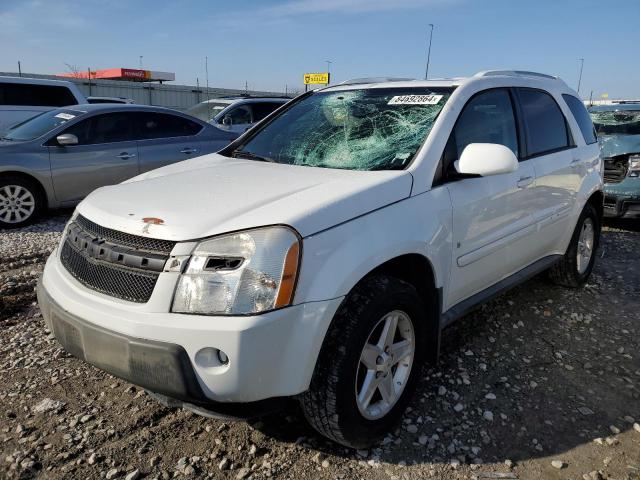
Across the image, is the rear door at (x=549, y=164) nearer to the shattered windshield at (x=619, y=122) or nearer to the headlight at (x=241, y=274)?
the headlight at (x=241, y=274)

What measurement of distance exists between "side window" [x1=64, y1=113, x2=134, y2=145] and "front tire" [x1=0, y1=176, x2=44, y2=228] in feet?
2.83

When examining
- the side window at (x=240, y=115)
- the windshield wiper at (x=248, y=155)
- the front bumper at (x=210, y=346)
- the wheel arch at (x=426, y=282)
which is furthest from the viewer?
the side window at (x=240, y=115)

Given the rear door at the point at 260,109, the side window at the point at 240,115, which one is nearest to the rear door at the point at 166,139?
the side window at the point at 240,115

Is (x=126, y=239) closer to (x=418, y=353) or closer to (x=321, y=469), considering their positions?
(x=321, y=469)

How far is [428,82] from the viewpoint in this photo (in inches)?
131

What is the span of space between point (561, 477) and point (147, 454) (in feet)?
6.17

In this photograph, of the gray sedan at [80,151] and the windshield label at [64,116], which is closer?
the gray sedan at [80,151]

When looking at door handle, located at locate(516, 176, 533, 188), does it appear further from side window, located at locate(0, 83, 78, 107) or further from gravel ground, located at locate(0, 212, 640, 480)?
side window, located at locate(0, 83, 78, 107)

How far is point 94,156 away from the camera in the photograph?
6.94 metres

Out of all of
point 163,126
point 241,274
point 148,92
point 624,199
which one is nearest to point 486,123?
point 241,274

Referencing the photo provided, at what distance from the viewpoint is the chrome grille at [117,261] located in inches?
82.6

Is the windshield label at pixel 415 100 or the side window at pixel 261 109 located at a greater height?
the windshield label at pixel 415 100

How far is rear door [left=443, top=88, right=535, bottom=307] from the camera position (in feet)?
9.40

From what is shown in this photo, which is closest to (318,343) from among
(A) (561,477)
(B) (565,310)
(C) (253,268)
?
(C) (253,268)
